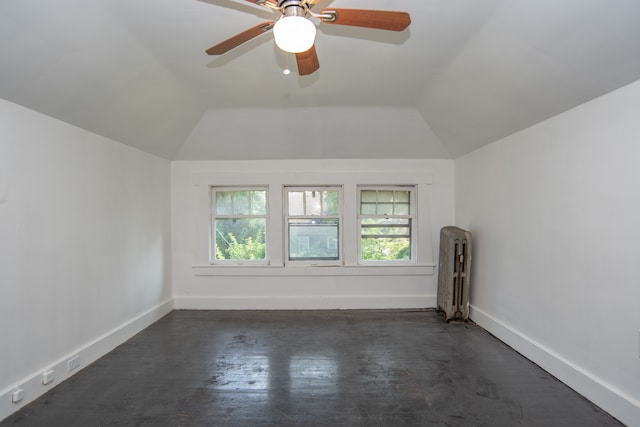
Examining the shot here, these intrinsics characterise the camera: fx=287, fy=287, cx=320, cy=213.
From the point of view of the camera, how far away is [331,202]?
407 cm

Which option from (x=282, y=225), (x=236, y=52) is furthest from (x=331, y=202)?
(x=236, y=52)

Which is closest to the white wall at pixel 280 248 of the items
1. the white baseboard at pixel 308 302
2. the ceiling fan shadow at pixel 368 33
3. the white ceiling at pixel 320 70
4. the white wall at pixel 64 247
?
A: the white baseboard at pixel 308 302

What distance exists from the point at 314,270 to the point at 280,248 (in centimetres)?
55

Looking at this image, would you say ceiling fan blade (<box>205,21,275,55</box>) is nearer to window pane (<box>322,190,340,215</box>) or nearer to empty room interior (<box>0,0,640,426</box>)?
empty room interior (<box>0,0,640,426</box>)

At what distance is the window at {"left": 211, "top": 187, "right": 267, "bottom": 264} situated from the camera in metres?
4.06

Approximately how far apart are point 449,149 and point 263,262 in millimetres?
2917

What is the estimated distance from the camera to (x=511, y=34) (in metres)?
1.83

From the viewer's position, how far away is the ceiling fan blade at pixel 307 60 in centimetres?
159

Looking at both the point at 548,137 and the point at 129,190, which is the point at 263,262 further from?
the point at 548,137

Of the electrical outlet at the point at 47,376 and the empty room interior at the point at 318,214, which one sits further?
the electrical outlet at the point at 47,376

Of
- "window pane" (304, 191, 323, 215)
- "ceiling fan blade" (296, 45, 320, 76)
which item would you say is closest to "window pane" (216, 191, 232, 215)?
"window pane" (304, 191, 323, 215)

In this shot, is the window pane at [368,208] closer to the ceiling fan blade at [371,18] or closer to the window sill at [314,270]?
Answer: the window sill at [314,270]

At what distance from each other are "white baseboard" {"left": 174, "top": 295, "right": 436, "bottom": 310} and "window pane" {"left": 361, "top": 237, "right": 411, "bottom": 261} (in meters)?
0.53

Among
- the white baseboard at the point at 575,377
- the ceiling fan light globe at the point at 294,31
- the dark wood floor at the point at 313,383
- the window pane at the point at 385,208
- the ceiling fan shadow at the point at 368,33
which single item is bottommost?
the dark wood floor at the point at 313,383
